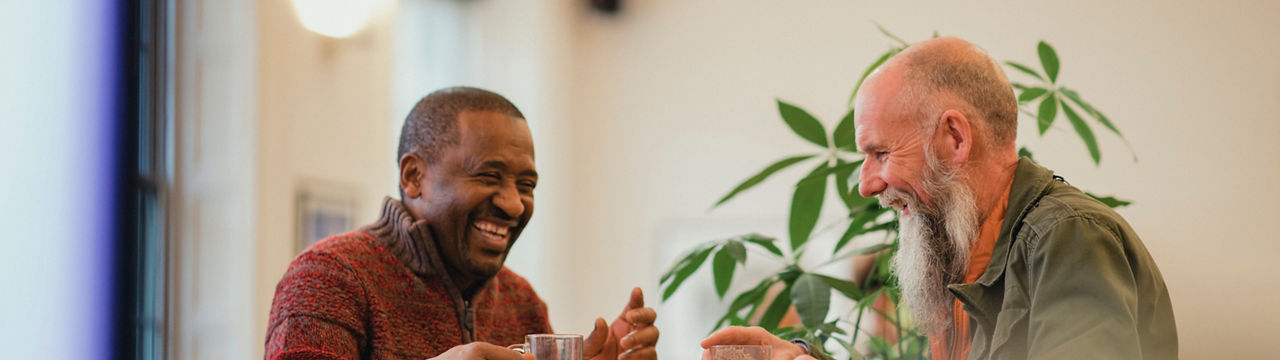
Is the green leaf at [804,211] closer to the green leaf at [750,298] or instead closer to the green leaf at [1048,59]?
the green leaf at [750,298]

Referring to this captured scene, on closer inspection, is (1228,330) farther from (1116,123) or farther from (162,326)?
(162,326)

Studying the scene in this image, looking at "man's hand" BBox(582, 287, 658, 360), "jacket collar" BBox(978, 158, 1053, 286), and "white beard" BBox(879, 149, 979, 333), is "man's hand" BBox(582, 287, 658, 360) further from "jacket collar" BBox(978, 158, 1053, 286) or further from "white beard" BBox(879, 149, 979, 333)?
"jacket collar" BBox(978, 158, 1053, 286)

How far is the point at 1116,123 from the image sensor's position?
3.90 m

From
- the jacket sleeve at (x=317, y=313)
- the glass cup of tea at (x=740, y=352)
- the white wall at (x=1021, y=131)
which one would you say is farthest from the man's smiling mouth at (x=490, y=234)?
the white wall at (x=1021, y=131)

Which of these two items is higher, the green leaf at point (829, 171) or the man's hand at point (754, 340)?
the green leaf at point (829, 171)

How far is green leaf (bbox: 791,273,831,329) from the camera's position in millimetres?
2258

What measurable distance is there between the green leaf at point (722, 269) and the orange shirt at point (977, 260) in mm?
624

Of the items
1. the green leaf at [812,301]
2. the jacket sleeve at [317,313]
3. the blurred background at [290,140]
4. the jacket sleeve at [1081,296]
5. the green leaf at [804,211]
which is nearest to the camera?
the jacket sleeve at [1081,296]

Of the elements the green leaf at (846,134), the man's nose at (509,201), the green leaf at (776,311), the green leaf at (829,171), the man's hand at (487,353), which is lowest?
the green leaf at (776,311)

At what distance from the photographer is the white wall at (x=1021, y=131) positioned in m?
3.41

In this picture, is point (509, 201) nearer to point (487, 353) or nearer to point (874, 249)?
point (487, 353)

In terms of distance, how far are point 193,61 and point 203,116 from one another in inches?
7.2

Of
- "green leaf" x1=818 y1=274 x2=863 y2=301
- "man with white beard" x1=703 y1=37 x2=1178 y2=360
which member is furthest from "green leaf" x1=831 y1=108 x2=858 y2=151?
"man with white beard" x1=703 y1=37 x2=1178 y2=360

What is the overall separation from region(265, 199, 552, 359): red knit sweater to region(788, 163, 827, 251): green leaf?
65 cm
